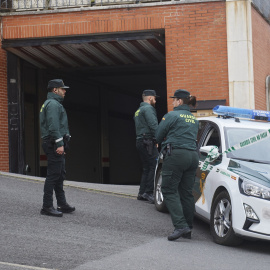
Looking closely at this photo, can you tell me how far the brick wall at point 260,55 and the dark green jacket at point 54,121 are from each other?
7268mm

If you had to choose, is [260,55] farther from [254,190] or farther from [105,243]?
[105,243]

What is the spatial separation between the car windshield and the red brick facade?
588cm

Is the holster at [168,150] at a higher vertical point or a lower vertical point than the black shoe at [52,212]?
higher

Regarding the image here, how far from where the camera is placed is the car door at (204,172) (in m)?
7.98

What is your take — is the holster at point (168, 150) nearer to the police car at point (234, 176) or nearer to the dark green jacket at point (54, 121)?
the police car at point (234, 176)

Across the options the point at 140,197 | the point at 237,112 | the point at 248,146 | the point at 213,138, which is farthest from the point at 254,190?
the point at 140,197

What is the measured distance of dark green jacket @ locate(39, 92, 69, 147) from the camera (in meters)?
8.17

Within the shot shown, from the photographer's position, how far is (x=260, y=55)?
50.3ft

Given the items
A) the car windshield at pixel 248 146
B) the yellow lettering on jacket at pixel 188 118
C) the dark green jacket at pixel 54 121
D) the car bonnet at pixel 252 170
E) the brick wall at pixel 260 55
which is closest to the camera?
the car bonnet at pixel 252 170

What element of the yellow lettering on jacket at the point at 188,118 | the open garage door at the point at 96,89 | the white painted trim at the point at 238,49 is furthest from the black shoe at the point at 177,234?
the open garage door at the point at 96,89

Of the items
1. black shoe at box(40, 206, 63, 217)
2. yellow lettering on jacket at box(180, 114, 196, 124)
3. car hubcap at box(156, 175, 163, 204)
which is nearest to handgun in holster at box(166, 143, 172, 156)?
yellow lettering on jacket at box(180, 114, 196, 124)

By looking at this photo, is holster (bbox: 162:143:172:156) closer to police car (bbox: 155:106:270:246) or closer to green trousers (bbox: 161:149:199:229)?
green trousers (bbox: 161:149:199:229)

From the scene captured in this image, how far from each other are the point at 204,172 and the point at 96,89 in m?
15.9

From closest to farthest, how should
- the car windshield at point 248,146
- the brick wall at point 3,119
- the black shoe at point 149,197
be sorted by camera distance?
the car windshield at point 248,146 → the black shoe at point 149,197 → the brick wall at point 3,119
